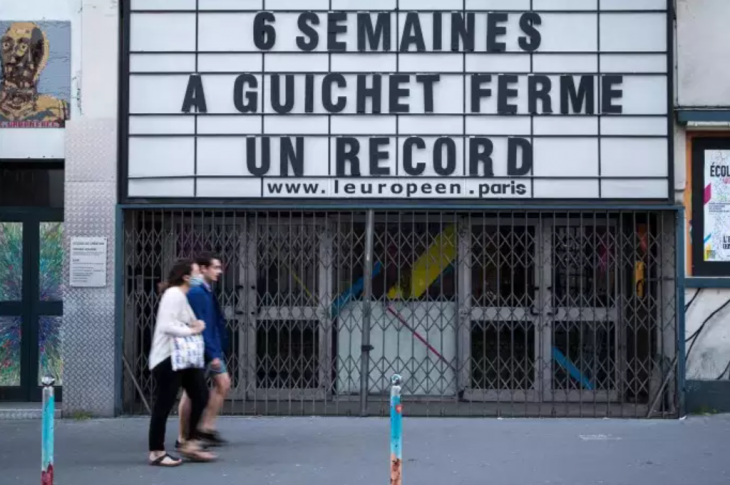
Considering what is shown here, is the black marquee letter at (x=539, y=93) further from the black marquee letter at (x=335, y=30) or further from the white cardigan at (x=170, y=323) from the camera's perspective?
the white cardigan at (x=170, y=323)

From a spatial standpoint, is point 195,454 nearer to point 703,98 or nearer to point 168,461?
point 168,461

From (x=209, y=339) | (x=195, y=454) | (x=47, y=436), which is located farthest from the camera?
(x=209, y=339)

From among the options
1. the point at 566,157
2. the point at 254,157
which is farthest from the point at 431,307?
the point at 254,157

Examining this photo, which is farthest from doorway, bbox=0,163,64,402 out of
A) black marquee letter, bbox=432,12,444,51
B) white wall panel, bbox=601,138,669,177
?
white wall panel, bbox=601,138,669,177

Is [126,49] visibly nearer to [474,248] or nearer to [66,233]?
[66,233]

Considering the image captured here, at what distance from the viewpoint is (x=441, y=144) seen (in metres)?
12.0

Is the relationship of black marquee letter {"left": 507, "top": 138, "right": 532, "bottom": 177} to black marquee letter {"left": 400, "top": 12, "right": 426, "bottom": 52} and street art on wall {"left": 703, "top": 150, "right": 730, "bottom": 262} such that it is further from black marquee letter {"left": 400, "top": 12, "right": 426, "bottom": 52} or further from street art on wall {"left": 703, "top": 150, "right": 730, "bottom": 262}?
street art on wall {"left": 703, "top": 150, "right": 730, "bottom": 262}

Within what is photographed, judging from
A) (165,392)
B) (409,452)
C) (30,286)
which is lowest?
(409,452)

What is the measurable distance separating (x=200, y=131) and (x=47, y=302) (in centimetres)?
267

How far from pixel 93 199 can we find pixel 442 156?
3.86 meters

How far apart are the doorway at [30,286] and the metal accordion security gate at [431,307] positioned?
39.0 inches

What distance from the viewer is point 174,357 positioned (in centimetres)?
928

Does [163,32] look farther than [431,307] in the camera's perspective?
No

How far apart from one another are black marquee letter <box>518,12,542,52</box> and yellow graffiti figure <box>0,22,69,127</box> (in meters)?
5.10
